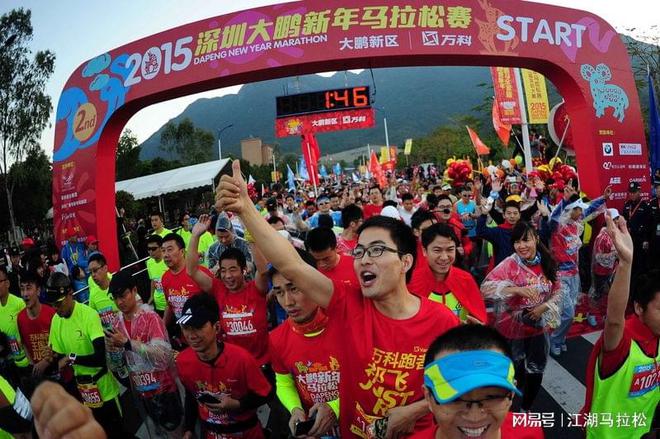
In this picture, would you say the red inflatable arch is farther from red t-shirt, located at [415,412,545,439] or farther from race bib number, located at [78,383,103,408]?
red t-shirt, located at [415,412,545,439]

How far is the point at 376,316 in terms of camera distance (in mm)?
1882

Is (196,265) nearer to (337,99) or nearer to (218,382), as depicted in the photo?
(218,382)

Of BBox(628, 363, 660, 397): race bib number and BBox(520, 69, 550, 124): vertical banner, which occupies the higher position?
BBox(520, 69, 550, 124): vertical banner

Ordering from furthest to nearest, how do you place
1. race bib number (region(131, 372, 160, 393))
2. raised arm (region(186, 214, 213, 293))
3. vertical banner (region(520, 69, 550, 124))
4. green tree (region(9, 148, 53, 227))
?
green tree (region(9, 148, 53, 227)) < vertical banner (region(520, 69, 550, 124)) < raised arm (region(186, 214, 213, 293)) < race bib number (region(131, 372, 160, 393))

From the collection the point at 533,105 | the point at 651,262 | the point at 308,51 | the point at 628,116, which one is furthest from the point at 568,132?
the point at 308,51

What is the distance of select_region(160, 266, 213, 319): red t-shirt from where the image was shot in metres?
4.52

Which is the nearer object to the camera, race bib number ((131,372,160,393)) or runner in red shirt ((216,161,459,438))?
runner in red shirt ((216,161,459,438))

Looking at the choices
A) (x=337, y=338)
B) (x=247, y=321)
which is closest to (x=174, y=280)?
(x=247, y=321)

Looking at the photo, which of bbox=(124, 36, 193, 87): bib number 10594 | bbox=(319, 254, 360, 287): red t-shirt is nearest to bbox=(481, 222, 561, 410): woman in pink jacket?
bbox=(319, 254, 360, 287): red t-shirt

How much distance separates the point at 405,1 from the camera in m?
7.77

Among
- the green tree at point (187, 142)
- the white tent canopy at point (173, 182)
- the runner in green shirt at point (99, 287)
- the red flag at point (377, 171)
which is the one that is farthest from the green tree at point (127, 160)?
the runner in green shirt at point (99, 287)

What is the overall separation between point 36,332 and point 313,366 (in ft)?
9.42

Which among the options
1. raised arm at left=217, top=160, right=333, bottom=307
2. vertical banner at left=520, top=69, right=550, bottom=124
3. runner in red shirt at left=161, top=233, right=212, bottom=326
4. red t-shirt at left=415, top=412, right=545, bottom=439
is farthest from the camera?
vertical banner at left=520, top=69, right=550, bottom=124

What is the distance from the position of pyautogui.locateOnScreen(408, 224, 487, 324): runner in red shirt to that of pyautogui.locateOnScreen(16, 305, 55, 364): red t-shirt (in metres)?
3.14
